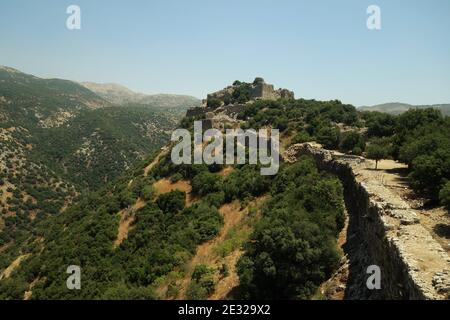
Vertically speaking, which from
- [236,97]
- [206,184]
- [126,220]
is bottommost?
[126,220]

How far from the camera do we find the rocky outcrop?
1041 centimetres

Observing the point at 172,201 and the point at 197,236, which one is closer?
the point at 197,236

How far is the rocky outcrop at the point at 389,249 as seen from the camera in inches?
410

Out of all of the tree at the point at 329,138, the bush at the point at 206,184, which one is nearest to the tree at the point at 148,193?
the bush at the point at 206,184

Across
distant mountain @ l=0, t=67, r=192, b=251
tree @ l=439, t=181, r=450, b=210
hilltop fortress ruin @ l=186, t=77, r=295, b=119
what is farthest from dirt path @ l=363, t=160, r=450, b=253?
distant mountain @ l=0, t=67, r=192, b=251

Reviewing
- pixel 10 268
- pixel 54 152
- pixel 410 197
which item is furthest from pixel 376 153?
pixel 54 152

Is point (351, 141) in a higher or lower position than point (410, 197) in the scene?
higher

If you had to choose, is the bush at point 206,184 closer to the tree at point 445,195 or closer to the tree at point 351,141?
the tree at point 351,141

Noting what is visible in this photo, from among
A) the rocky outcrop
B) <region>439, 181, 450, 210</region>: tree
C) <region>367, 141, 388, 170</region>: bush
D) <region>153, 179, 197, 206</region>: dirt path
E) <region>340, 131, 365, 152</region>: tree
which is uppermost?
<region>340, 131, 365, 152</region>: tree

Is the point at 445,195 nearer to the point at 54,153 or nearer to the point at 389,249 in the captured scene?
the point at 389,249

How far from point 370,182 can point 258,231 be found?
20.7 feet

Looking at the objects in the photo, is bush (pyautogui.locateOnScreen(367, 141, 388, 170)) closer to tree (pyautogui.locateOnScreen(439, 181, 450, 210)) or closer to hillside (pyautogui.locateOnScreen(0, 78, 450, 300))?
hillside (pyautogui.locateOnScreen(0, 78, 450, 300))

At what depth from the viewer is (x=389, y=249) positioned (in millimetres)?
12734
